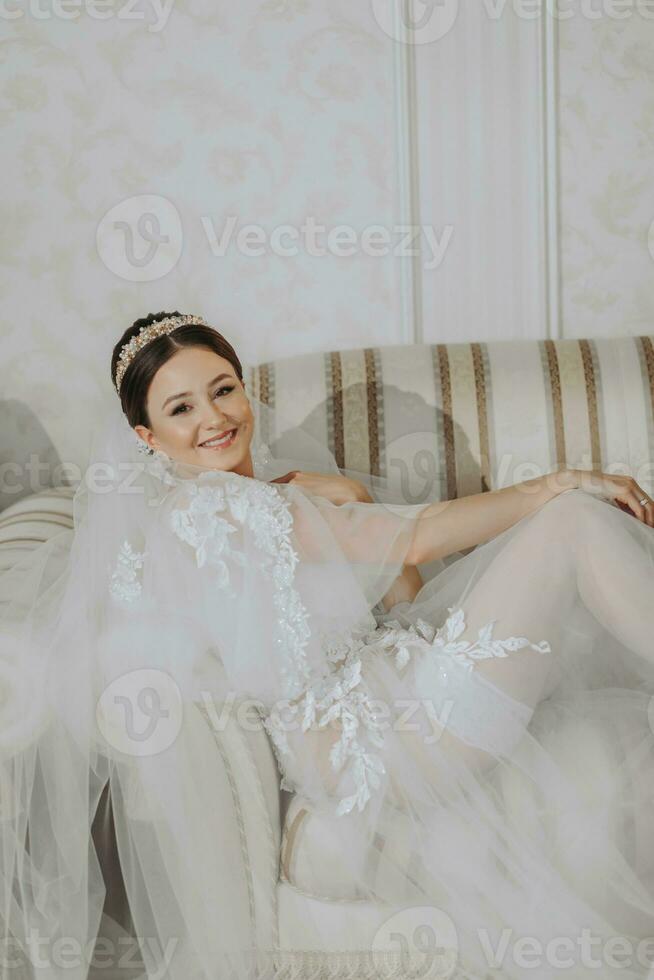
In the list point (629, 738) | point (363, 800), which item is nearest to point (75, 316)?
point (363, 800)

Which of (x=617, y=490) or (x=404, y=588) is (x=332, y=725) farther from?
(x=617, y=490)

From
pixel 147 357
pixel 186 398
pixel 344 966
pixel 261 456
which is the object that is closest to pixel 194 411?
pixel 186 398

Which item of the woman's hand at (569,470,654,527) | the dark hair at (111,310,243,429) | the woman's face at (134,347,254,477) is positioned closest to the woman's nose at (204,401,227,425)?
the woman's face at (134,347,254,477)

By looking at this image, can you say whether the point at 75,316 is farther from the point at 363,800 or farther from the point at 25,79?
the point at 363,800

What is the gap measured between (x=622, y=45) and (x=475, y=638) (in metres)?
1.89

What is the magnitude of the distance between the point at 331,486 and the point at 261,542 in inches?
18.1

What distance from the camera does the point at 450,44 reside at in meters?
2.63

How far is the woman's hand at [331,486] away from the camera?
2055 millimetres

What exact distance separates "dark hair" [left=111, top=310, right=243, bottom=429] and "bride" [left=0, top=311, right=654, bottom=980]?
0.14m

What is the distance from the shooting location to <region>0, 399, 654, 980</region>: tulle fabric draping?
4.83ft

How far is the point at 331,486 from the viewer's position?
208cm

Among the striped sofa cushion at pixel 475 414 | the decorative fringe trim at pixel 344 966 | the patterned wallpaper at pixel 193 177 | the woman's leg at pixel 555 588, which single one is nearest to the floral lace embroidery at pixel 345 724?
the woman's leg at pixel 555 588

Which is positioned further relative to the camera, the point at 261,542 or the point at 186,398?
the point at 186,398

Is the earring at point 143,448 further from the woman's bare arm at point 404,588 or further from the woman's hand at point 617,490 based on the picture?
the woman's hand at point 617,490
